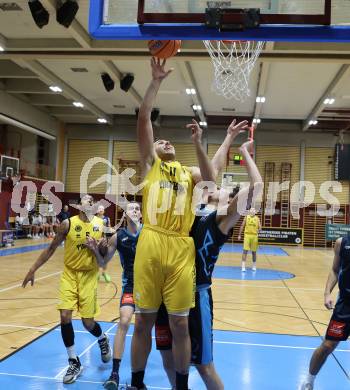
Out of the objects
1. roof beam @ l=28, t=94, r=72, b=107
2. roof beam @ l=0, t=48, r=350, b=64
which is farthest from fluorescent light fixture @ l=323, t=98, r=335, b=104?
roof beam @ l=28, t=94, r=72, b=107

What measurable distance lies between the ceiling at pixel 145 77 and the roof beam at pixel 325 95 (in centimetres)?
4

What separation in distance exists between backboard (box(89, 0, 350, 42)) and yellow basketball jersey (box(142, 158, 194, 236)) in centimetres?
115

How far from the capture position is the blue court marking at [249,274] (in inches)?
478

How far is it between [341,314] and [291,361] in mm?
1467

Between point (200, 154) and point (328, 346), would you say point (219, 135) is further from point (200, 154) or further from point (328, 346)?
point (200, 154)

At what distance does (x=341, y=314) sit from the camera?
424 centimetres

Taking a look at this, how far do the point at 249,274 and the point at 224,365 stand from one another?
7.73 metres

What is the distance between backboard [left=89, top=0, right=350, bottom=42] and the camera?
3.59 m

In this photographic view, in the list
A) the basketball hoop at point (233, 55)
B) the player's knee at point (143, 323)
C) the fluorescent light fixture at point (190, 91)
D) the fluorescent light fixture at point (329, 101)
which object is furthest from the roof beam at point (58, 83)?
the player's knee at point (143, 323)

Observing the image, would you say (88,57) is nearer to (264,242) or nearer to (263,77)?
(263,77)

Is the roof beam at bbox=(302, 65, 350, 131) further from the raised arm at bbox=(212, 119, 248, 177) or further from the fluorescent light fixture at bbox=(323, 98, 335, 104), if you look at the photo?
the raised arm at bbox=(212, 119, 248, 177)

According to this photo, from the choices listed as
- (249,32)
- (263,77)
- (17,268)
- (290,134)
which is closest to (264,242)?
(290,134)

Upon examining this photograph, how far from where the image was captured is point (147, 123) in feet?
10.7

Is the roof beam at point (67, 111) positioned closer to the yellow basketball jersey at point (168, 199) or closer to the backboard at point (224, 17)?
the backboard at point (224, 17)
